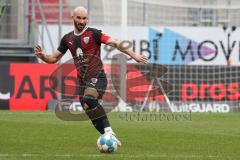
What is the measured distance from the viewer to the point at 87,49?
33.7ft

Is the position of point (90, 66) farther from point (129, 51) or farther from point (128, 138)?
point (128, 138)

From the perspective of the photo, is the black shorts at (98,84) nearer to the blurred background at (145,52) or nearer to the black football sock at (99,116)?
the black football sock at (99,116)

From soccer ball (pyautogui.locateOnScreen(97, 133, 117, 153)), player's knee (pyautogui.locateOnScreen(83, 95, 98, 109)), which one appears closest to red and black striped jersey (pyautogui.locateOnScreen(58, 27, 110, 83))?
player's knee (pyautogui.locateOnScreen(83, 95, 98, 109))

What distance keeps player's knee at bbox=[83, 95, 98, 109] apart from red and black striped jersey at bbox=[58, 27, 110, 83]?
11.4 inches

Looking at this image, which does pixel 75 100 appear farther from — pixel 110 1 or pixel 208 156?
pixel 208 156

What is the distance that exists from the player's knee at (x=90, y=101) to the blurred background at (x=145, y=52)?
9627 millimetres

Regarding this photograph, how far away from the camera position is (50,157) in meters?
9.09

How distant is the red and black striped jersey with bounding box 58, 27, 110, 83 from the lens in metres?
10.2

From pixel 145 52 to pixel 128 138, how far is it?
1070 cm

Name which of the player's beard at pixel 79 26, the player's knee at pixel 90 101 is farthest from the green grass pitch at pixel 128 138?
the player's beard at pixel 79 26

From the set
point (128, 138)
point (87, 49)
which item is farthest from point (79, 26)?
point (128, 138)

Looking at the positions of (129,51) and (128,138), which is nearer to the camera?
(129,51)

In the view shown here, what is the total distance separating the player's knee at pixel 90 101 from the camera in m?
10.0

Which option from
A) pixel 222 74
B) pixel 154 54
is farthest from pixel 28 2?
pixel 222 74
